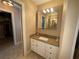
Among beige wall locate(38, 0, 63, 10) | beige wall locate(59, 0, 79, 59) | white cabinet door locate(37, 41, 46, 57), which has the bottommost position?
white cabinet door locate(37, 41, 46, 57)

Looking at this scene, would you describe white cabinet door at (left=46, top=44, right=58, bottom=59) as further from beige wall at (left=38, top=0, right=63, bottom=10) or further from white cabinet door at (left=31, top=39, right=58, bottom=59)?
beige wall at (left=38, top=0, right=63, bottom=10)

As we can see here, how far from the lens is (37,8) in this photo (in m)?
2.94

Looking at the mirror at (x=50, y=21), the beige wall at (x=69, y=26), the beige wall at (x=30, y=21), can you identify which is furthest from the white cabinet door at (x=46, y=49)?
the mirror at (x=50, y=21)

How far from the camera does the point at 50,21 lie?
243 centimetres

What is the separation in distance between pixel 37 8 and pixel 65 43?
220 centimetres

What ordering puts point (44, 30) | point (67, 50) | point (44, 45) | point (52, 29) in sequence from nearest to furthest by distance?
1. point (67, 50)
2. point (44, 45)
3. point (52, 29)
4. point (44, 30)

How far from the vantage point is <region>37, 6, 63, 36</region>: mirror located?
2179 millimetres

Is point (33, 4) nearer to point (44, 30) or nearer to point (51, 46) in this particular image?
point (44, 30)

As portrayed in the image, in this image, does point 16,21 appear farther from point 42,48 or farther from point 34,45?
point 42,48

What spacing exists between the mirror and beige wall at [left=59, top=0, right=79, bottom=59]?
0.78 m

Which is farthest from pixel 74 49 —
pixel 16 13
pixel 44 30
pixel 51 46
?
pixel 16 13

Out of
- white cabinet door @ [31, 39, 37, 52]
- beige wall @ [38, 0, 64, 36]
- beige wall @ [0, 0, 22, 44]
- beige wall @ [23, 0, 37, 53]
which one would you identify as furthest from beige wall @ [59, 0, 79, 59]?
beige wall @ [0, 0, 22, 44]

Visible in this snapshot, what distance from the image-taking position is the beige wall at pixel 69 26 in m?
1.24

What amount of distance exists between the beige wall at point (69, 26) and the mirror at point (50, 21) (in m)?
0.78
